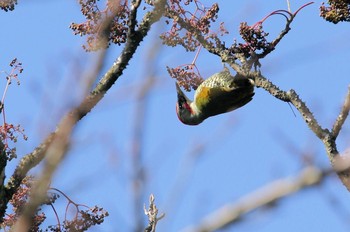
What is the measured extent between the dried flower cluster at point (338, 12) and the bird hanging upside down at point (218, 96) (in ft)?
6.58

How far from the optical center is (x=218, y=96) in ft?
30.3

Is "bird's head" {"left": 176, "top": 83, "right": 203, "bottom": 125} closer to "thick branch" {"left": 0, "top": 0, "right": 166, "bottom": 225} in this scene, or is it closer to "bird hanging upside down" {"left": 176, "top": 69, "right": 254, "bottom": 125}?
"bird hanging upside down" {"left": 176, "top": 69, "right": 254, "bottom": 125}

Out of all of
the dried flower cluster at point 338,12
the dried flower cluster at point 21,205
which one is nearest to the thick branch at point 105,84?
the dried flower cluster at point 21,205

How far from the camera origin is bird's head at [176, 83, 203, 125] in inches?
391

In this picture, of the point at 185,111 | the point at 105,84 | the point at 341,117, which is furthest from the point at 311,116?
the point at 185,111

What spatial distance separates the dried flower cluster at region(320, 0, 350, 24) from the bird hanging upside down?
201 centimetres

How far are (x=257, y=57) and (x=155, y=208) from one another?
2.66 m

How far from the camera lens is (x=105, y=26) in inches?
131

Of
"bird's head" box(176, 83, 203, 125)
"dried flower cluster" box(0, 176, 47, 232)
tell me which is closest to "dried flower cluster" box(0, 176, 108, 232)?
"dried flower cluster" box(0, 176, 47, 232)

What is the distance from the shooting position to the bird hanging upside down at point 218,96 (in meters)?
8.96

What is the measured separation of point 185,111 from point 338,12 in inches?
148

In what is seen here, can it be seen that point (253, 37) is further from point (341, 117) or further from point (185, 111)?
point (185, 111)

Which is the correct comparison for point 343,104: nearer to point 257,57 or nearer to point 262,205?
point 257,57

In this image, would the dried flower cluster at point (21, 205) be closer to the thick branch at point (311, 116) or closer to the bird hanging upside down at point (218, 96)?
the thick branch at point (311, 116)
